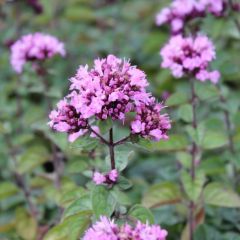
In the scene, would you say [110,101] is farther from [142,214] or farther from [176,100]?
[176,100]

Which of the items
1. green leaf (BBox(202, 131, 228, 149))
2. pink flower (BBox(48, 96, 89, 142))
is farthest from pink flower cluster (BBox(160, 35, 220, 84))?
pink flower (BBox(48, 96, 89, 142))

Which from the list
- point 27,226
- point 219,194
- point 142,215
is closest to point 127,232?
point 142,215

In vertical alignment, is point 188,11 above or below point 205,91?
above

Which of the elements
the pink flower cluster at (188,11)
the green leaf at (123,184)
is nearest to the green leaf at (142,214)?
the green leaf at (123,184)

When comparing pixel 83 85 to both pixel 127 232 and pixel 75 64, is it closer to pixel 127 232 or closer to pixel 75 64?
pixel 127 232

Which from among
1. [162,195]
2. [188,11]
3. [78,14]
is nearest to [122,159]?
[162,195]

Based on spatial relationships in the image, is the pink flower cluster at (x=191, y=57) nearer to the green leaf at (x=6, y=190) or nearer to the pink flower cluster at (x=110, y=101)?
the pink flower cluster at (x=110, y=101)
